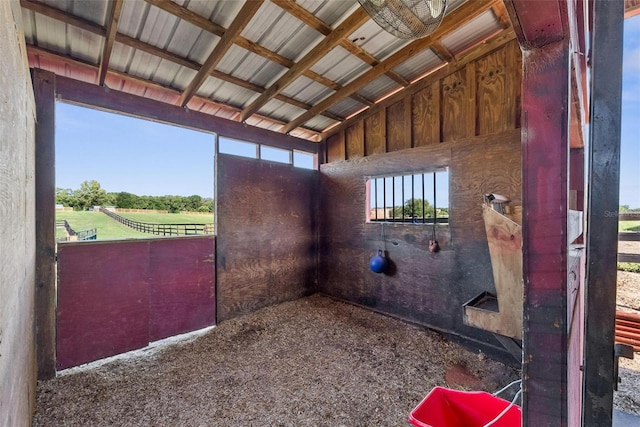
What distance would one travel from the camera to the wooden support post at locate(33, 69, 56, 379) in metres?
2.14

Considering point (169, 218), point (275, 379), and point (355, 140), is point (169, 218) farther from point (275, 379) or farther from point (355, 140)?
point (355, 140)

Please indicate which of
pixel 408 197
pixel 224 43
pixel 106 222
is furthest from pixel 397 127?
pixel 106 222

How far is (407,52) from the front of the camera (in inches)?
100

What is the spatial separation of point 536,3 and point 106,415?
284 centimetres

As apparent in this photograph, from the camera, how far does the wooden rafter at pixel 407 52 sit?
208 centimetres

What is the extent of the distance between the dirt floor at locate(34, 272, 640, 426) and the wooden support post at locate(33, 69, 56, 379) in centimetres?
29

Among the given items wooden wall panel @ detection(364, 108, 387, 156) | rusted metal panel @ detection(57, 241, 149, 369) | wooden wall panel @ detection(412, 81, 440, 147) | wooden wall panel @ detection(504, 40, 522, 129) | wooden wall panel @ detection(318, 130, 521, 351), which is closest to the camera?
rusted metal panel @ detection(57, 241, 149, 369)

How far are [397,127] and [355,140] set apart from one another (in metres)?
0.65

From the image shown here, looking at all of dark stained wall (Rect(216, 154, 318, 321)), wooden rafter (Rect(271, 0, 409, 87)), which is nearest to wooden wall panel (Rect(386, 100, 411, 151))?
wooden rafter (Rect(271, 0, 409, 87))

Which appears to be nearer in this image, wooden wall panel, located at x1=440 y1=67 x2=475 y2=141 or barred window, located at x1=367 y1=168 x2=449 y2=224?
wooden wall panel, located at x1=440 y1=67 x2=475 y2=141

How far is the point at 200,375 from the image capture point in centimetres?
223

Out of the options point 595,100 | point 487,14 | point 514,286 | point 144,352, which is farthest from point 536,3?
A: point 144,352

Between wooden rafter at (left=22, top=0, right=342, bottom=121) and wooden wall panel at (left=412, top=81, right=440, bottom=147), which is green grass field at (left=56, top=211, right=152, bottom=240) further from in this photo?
wooden wall panel at (left=412, top=81, right=440, bottom=147)

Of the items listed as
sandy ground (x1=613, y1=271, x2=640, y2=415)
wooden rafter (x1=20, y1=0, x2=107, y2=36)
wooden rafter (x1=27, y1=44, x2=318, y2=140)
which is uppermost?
wooden rafter (x1=20, y1=0, x2=107, y2=36)
